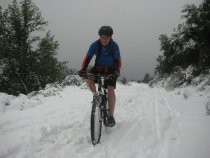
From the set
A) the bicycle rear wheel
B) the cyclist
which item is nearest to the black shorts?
the cyclist

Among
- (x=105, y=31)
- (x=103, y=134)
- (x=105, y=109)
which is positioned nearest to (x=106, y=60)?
(x=105, y=31)

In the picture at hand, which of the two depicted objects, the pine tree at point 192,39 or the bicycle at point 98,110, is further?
the pine tree at point 192,39

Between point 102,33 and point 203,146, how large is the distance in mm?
2949

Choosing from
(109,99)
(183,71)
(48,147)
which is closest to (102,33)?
(109,99)

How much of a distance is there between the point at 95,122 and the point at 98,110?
0.93 ft

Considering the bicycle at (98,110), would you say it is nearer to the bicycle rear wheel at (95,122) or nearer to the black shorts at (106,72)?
the bicycle rear wheel at (95,122)

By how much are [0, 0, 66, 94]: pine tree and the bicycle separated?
17.0 m

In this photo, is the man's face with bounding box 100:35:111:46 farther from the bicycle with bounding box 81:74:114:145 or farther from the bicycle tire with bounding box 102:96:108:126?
the bicycle tire with bounding box 102:96:108:126

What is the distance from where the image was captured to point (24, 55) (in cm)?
2158

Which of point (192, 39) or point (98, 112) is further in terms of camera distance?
point (192, 39)

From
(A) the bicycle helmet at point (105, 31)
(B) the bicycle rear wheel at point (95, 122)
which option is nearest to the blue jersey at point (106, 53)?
(A) the bicycle helmet at point (105, 31)

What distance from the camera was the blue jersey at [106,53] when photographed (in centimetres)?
525

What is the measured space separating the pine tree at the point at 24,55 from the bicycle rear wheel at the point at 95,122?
17.3 m

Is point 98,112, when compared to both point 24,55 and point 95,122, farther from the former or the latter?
point 24,55
